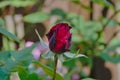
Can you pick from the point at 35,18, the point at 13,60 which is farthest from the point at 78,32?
the point at 13,60

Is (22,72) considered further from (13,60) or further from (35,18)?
(35,18)

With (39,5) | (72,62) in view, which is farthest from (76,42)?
(72,62)

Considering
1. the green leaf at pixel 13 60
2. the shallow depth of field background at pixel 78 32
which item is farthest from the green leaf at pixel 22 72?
the shallow depth of field background at pixel 78 32

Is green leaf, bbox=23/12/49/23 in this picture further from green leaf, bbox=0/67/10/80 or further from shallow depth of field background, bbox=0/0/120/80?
green leaf, bbox=0/67/10/80

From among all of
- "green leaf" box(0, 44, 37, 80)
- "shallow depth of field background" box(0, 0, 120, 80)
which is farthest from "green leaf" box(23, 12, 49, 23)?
"green leaf" box(0, 44, 37, 80)

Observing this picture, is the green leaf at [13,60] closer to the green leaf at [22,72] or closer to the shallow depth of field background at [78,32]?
the green leaf at [22,72]

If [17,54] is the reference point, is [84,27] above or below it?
→ below

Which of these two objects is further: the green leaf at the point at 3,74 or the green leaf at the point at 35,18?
the green leaf at the point at 35,18

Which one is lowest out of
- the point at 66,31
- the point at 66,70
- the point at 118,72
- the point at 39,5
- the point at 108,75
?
the point at 118,72

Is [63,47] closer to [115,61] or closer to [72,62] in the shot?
[72,62]
